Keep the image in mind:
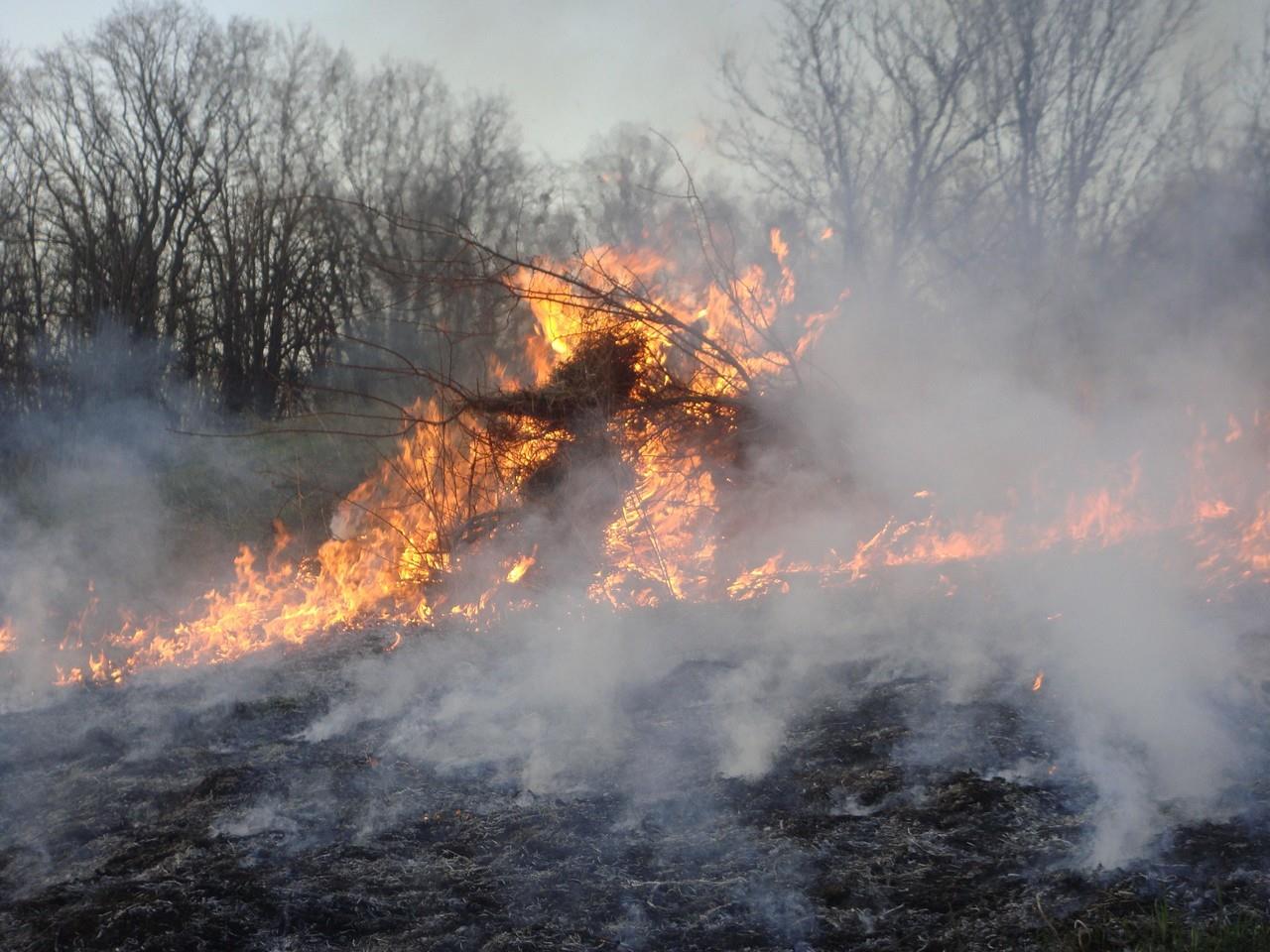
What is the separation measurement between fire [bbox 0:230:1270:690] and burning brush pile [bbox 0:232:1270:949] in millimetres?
23

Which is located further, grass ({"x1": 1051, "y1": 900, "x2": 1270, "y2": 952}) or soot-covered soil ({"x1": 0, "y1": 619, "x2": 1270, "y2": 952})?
soot-covered soil ({"x1": 0, "y1": 619, "x2": 1270, "y2": 952})

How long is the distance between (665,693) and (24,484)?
34.7ft

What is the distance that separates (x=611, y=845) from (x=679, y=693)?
51.2 inches

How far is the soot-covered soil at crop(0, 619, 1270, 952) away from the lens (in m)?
2.99

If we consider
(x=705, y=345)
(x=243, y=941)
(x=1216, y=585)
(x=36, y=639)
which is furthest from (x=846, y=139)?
(x=243, y=941)

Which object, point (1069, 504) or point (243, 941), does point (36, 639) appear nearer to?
point (243, 941)

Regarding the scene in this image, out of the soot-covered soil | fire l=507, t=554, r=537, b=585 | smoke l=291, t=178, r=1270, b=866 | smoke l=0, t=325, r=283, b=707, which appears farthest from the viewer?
smoke l=0, t=325, r=283, b=707

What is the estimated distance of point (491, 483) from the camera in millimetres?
6648

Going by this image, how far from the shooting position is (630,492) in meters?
6.35

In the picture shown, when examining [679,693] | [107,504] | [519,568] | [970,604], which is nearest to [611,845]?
[679,693]

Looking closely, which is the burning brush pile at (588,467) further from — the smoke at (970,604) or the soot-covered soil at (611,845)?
the soot-covered soil at (611,845)

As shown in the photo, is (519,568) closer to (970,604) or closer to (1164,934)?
(970,604)

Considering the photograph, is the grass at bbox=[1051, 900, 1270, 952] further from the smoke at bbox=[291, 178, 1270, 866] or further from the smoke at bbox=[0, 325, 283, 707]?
the smoke at bbox=[0, 325, 283, 707]

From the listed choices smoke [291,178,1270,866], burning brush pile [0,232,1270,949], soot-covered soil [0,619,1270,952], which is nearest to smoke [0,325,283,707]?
burning brush pile [0,232,1270,949]
